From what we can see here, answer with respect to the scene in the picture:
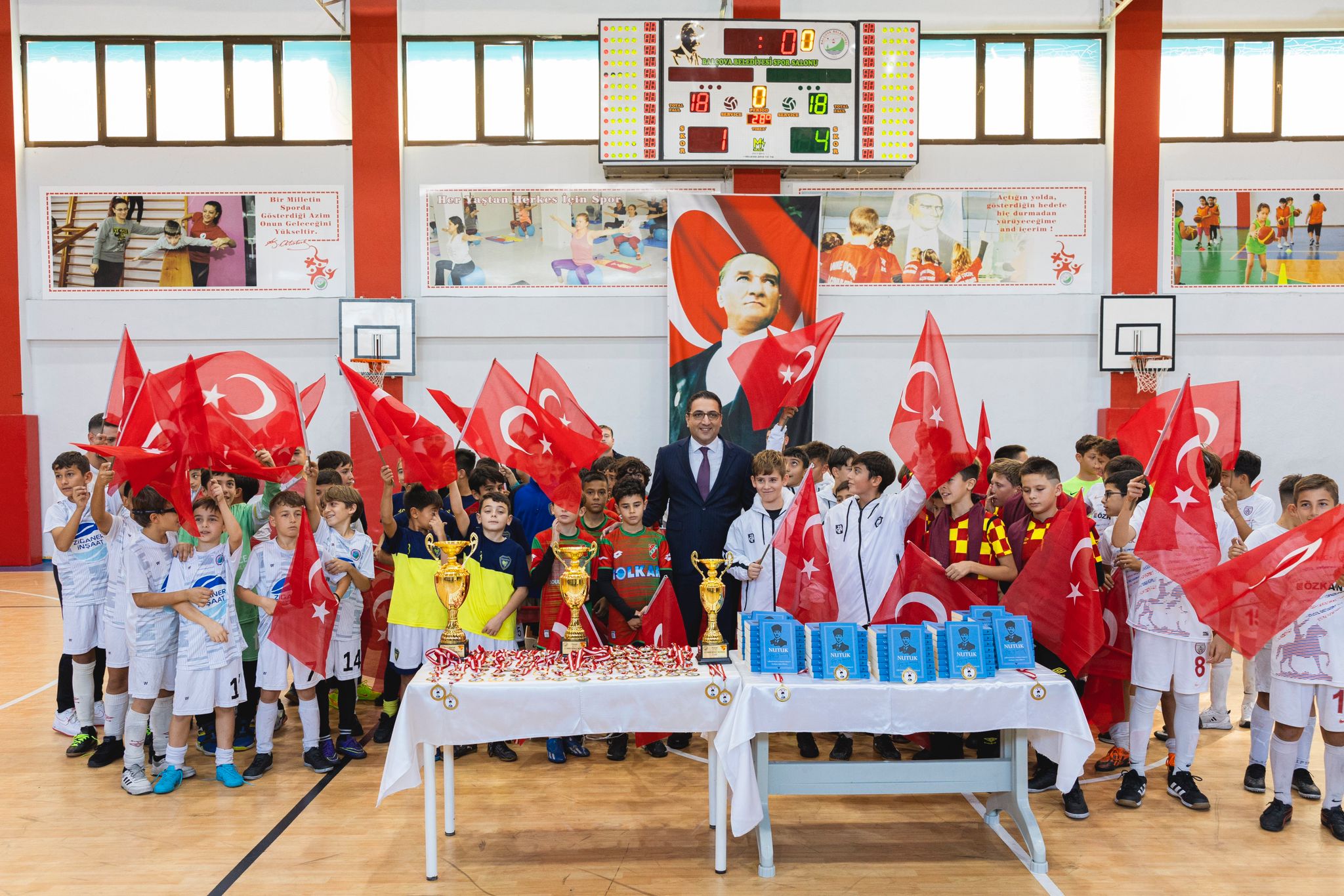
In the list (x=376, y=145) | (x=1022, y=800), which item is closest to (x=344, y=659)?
(x=1022, y=800)

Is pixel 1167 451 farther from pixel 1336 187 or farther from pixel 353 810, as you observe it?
pixel 1336 187

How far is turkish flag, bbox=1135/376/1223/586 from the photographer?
4.01 meters

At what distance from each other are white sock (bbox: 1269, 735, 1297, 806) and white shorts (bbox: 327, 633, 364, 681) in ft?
14.9

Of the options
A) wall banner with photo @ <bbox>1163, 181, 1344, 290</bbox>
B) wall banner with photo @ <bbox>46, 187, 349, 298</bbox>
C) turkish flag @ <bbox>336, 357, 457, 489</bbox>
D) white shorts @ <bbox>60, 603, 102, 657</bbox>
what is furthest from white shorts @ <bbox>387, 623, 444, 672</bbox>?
wall banner with photo @ <bbox>1163, 181, 1344, 290</bbox>

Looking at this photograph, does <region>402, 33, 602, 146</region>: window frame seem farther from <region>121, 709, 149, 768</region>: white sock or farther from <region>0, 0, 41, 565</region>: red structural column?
<region>121, 709, 149, 768</region>: white sock

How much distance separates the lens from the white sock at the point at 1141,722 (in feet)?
14.0

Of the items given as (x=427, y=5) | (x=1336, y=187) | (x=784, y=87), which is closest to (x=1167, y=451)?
(x=784, y=87)

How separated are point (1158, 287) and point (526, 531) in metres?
8.42

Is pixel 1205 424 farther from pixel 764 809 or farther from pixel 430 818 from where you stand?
pixel 430 818

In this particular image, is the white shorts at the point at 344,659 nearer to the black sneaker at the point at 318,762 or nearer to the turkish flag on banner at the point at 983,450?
the black sneaker at the point at 318,762

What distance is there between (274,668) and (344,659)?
15.0 inches

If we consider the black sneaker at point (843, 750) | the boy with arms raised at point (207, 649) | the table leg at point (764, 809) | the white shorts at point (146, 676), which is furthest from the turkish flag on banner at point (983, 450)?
the white shorts at point (146, 676)

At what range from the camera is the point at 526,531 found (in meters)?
6.05

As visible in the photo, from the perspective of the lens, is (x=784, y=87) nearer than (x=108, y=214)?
Yes
